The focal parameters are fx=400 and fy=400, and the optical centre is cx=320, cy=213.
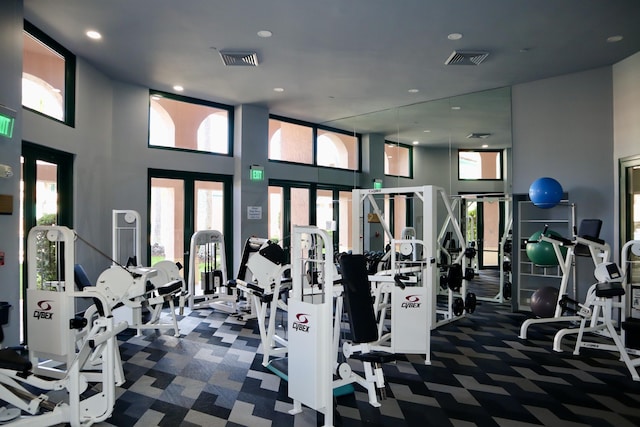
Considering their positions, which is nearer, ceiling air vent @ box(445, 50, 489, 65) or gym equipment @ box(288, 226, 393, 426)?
gym equipment @ box(288, 226, 393, 426)

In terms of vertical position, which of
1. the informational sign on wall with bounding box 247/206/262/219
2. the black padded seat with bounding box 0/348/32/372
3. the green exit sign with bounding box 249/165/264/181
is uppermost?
the green exit sign with bounding box 249/165/264/181

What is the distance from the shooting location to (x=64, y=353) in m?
3.45

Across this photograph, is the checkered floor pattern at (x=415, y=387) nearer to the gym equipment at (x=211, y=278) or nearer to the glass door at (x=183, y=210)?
the gym equipment at (x=211, y=278)

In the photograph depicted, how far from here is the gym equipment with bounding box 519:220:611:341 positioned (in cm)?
471

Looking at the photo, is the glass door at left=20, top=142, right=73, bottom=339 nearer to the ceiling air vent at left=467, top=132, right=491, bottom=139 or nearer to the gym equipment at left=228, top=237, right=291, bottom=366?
the gym equipment at left=228, top=237, right=291, bottom=366

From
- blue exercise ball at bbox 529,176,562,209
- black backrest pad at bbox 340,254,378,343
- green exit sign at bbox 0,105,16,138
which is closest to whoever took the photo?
black backrest pad at bbox 340,254,378,343

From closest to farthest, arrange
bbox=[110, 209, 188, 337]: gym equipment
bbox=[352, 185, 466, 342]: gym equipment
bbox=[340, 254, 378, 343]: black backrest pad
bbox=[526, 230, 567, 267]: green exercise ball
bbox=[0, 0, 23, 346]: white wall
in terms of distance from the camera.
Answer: bbox=[340, 254, 378, 343]: black backrest pad
bbox=[0, 0, 23, 346]: white wall
bbox=[352, 185, 466, 342]: gym equipment
bbox=[110, 209, 188, 337]: gym equipment
bbox=[526, 230, 567, 267]: green exercise ball

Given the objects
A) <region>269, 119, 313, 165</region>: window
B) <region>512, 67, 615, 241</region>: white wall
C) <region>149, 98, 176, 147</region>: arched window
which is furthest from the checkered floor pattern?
<region>269, 119, 313, 165</region>: window

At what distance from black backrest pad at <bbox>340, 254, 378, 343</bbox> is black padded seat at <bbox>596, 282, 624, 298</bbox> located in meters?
2.76

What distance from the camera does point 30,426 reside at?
101 inches

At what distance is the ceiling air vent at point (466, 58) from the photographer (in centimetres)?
498

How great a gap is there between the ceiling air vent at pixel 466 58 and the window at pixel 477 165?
2292 millimetres

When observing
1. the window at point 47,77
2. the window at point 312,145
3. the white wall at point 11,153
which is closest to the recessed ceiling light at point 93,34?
the window at point 47,77

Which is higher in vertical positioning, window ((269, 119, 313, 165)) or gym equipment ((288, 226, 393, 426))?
window ((269, 119, 313, 165))
